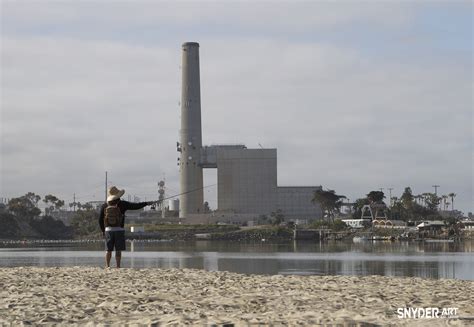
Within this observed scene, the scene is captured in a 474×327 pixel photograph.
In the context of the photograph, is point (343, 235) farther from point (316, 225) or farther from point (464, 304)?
point (464, 304)

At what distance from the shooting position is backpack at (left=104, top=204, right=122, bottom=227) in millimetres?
20422

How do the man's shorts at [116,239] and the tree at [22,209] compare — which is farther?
the tree at [22,209]

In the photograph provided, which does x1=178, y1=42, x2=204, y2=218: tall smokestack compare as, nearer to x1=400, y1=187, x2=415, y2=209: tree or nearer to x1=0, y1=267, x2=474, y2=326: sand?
x1=400, y1=187, x2=415, y2=209: tree

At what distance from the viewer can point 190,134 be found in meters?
190

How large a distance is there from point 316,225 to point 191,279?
16193 centimetres

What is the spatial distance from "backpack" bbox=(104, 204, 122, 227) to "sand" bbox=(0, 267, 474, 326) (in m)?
2.15

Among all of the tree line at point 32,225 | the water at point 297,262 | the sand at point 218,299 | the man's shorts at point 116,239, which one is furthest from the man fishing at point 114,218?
the tree line at point 32,225

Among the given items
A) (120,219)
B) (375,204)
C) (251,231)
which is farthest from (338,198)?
(120,219)

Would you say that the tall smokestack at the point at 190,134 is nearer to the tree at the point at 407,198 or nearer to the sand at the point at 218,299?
the tree at the point at 407,198

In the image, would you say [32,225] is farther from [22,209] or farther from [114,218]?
[114,218]

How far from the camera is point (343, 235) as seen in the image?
164500 mm

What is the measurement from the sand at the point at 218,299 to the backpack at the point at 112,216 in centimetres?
215

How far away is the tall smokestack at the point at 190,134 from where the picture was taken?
18500 cm

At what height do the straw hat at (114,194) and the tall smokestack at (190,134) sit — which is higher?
the tall smokestack at (190,134)
